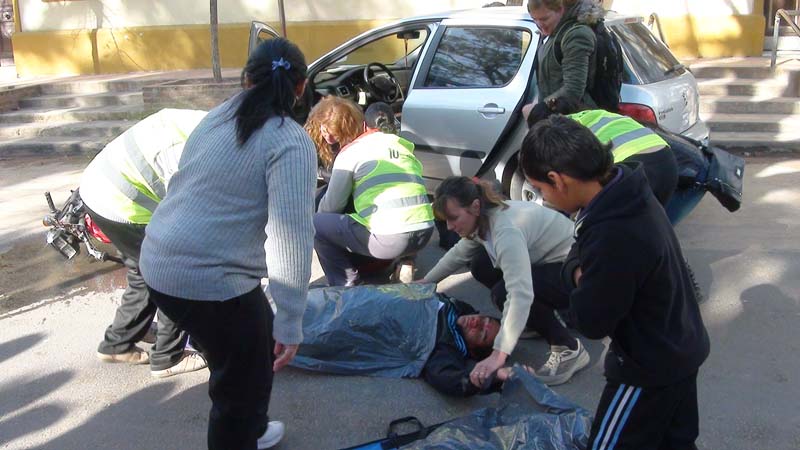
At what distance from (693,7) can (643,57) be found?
5.63 metres

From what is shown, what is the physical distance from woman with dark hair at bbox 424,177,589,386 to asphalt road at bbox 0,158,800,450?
16cm

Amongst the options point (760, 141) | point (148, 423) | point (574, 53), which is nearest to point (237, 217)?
point (148, 423)

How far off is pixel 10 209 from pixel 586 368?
18.3 feet

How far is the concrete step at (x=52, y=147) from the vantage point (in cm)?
966

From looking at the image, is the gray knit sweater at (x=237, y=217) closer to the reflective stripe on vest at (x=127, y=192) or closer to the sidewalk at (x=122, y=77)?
the reflective stripe on vest at (x=127, y=192)

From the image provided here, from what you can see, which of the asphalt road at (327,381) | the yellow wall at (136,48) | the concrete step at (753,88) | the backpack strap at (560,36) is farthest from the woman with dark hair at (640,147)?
the yellow wall at (136,48)

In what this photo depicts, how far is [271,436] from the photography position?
3.23 metres

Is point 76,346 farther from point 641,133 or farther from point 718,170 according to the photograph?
point 718,170

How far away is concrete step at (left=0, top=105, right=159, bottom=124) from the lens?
10.7m

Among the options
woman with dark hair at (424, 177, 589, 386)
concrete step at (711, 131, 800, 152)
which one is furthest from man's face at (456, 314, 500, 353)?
concrete step at (711, 131, 800, 152)

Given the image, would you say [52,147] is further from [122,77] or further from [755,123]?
[755,123]

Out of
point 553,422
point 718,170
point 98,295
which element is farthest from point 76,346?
point 718,170

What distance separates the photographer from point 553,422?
Result: 9.68 feet

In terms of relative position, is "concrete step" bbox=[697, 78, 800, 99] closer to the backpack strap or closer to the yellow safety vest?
the backpack strap
